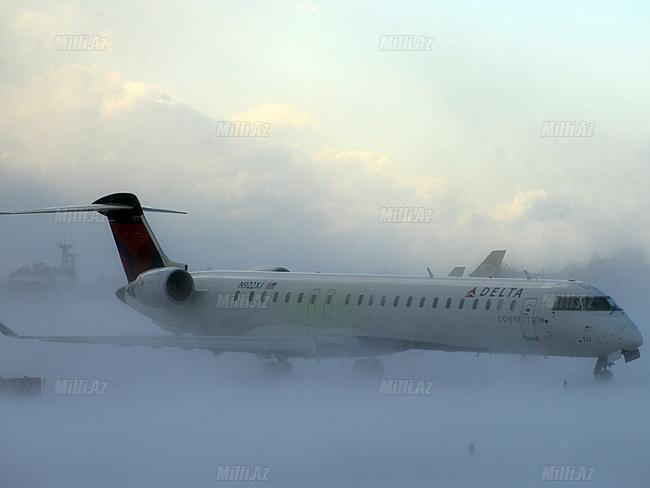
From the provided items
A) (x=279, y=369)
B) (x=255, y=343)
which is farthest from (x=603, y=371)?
(x=255, y=343)

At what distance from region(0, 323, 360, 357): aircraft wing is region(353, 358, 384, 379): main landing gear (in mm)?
1075

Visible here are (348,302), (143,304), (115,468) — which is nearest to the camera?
(115,468)

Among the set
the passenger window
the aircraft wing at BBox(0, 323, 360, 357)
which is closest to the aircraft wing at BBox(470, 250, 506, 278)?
the aircraft wing at BBox(0, 323, 360, 357)

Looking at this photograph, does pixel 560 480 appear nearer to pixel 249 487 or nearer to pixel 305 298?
pixel 249 487

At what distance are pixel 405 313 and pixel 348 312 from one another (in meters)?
2.37

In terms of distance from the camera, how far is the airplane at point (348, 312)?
33.0 m

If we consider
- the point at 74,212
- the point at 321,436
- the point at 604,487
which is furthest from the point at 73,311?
the point at 604,487

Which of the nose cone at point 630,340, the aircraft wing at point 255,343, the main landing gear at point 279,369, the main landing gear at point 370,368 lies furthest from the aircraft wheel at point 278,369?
the nose cone at point 630,340

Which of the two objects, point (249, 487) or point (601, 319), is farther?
point (601, 319)

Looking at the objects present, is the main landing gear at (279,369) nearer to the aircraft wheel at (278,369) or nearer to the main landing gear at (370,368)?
the aircraft wheel at (278,369)

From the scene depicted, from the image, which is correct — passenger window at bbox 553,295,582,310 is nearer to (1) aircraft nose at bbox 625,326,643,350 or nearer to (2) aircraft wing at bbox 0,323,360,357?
(1) aircraft nose at bbox 625,326,643,350

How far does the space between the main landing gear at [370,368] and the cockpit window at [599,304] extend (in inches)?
312

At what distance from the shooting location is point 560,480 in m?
23.8

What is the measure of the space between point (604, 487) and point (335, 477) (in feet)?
18.6
